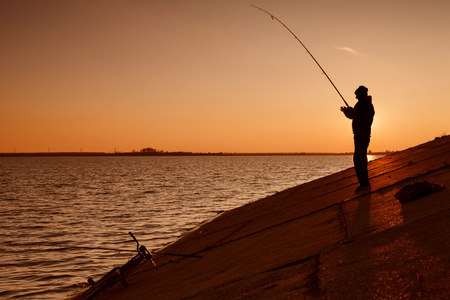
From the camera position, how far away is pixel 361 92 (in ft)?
20.3

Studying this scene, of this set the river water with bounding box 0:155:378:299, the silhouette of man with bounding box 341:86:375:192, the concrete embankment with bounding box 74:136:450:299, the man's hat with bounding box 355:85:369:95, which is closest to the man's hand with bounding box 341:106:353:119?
the silhouette of man with bounding box 341:86:375:192

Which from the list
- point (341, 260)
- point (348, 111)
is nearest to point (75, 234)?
point (348, 111)

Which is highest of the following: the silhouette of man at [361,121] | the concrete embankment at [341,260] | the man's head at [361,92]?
the man's head at [361,92]

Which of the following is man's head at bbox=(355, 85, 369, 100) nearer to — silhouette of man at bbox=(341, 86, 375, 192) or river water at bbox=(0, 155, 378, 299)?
silhouette of man at bbox=(341, 86, 375, 192)

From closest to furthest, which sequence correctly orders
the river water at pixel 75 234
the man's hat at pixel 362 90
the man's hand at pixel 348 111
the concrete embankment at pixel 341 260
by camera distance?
the concrete embankment at pixel 341 260 → the man's hat at pixel 362 90 → the man's hand at pixel 348 111 → the river water at pixel 75 234

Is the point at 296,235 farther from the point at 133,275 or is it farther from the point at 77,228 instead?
the point at 77,228

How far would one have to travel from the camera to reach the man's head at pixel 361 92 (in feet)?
20.2

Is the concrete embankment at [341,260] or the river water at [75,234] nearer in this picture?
the concrete embankment at [341,260]

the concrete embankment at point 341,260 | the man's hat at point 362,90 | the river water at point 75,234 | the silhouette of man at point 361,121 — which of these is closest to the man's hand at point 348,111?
the silhouette of man at point 361,121

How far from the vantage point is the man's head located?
20.2 feet

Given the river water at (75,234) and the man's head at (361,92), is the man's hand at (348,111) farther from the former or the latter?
the river water at (75,234)

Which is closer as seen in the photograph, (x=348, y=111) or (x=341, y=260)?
(x=341, y=260)

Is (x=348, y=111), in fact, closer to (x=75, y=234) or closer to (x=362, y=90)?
(x=362, y=90)

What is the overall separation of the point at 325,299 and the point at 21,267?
9747mm
